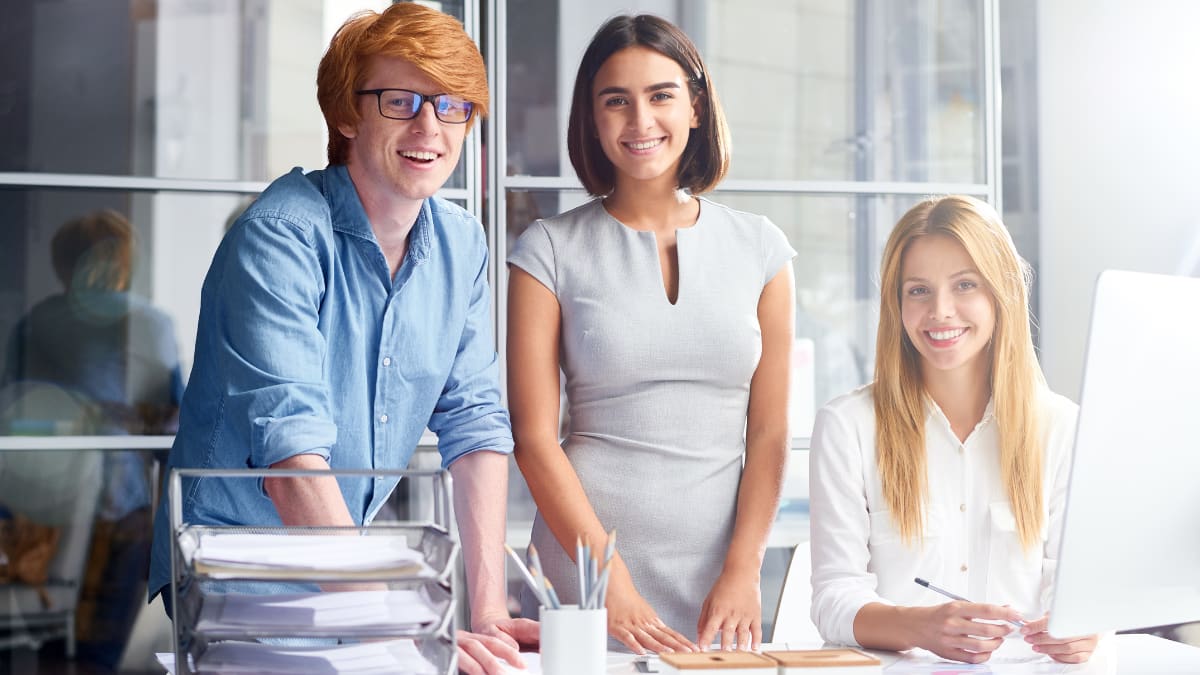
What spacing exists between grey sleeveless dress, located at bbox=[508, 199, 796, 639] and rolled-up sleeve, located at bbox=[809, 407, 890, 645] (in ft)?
0.57

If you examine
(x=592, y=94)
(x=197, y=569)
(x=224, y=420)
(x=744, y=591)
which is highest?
(x=592, y=94)

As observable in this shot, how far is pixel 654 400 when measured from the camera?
194 cm

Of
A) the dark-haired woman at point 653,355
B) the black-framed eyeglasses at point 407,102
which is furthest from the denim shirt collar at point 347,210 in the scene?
the dark-haired woman at point 653,355

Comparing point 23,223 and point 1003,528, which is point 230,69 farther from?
point 1003,528

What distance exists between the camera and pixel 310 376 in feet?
4.75

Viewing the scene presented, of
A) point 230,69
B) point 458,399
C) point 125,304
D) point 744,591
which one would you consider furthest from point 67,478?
point 744,591

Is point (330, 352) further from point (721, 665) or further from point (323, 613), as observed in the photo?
point (721, 665)

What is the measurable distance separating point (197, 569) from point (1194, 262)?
326cm

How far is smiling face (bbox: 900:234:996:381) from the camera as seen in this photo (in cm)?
187

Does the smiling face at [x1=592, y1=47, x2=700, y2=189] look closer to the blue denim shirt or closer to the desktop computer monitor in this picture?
the blue denim shirt

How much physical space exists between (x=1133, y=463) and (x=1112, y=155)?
2.68 m

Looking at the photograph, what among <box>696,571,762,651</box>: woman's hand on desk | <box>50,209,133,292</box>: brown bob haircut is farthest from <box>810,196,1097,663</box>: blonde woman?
<box>50,209,133,292</box>: brown bob haircut

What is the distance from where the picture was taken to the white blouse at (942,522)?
1802mm

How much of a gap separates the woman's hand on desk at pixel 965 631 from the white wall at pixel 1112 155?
2.22m
